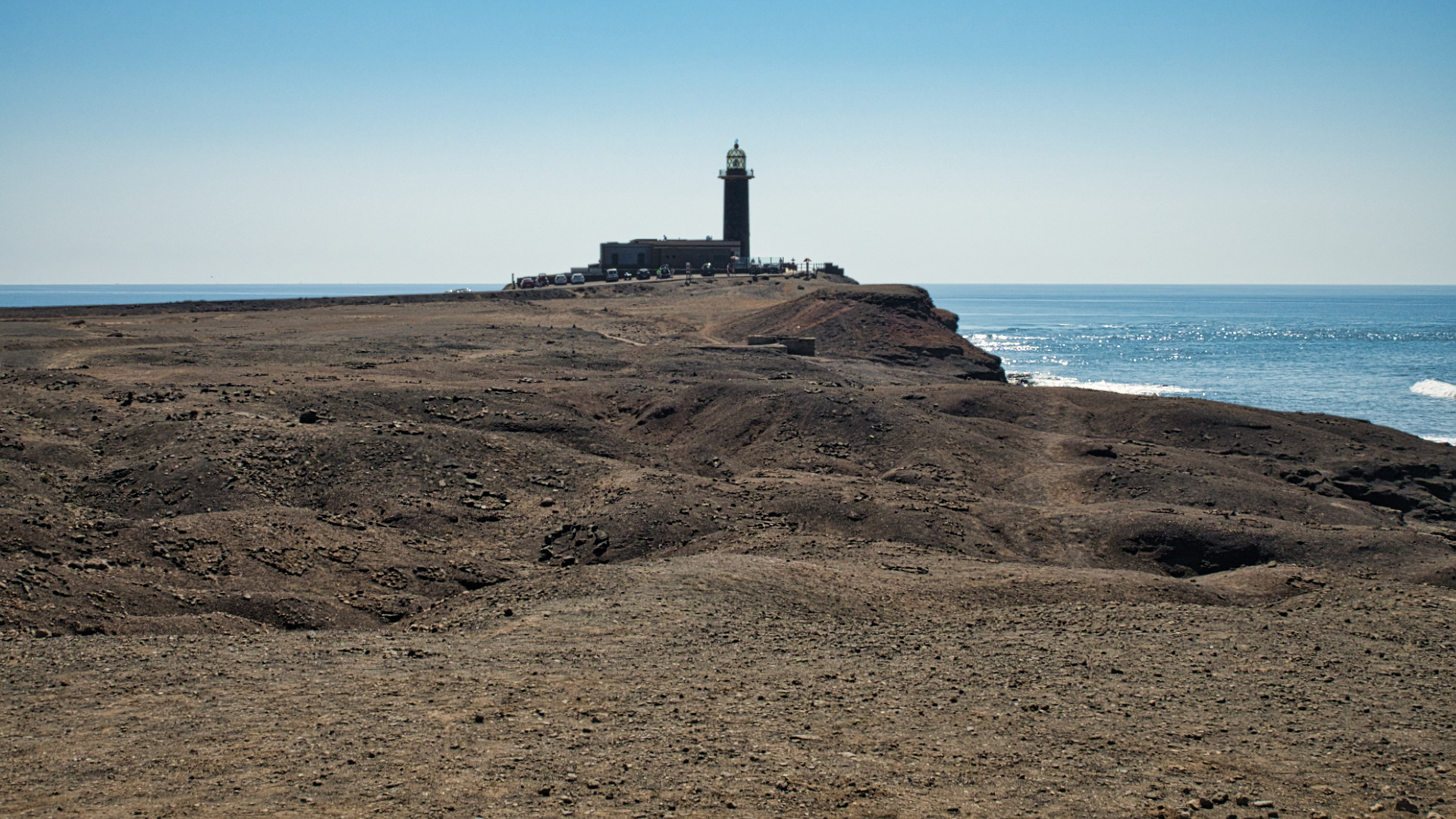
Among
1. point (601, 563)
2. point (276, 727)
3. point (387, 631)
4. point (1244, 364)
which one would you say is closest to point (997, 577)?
point (601, 563)

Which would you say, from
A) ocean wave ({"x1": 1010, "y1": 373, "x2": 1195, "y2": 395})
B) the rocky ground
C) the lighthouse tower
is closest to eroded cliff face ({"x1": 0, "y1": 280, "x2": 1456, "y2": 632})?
the rocky ground

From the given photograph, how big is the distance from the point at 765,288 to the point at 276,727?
56.0 metres

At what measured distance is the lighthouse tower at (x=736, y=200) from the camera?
3364 inches

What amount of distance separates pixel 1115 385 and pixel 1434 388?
15.8m

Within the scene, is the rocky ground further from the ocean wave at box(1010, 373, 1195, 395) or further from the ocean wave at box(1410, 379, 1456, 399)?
the ocean wave at box(1410, 379, 1456, 399)

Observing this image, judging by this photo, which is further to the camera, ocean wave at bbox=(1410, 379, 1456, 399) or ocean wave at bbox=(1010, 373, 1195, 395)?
ocean wave at bbox=(1010, 373, 1195, 395)

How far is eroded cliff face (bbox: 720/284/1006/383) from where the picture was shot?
136ft

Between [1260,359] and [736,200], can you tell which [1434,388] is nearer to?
[1260,359]

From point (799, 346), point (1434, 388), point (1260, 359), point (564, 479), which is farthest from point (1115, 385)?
point (564, 479)

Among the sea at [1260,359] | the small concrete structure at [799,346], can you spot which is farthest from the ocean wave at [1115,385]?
the small concrete structure at [799,346]

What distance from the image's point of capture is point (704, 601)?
42.7 feet

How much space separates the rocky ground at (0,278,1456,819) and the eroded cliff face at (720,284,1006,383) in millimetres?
12138

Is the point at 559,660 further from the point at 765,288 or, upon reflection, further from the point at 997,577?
the point at 765,288

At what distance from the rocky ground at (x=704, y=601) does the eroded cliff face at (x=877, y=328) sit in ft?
39.8
